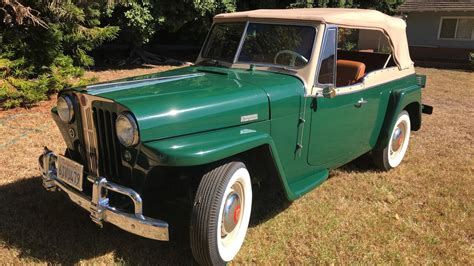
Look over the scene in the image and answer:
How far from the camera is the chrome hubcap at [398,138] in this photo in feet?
16.0

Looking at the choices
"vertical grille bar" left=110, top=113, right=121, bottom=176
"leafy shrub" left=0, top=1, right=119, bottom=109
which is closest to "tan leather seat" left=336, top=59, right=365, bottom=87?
"vertical grille bar" left=110, top=113, right=121, bottom=176

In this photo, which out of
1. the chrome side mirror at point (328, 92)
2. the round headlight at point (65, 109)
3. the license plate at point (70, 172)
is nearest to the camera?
the license plate at point (70, 172)

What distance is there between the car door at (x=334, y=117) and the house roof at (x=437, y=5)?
1635cm

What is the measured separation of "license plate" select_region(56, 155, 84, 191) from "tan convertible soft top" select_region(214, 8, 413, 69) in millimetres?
2015

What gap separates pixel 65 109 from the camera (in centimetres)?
299

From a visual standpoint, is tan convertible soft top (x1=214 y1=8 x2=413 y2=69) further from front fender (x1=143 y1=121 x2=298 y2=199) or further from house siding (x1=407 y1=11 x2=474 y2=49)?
house siding (x1=407 y1=11 x2=474 y2=49)

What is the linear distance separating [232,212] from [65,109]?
140 cm

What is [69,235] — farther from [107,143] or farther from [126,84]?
[126,84]

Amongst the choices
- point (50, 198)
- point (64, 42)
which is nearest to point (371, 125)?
point (50, 198)

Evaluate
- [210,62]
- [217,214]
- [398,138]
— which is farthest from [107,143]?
[398,138]

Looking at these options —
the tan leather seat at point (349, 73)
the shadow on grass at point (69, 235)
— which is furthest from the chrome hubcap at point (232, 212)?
the tan leather seat at point (349, 73)

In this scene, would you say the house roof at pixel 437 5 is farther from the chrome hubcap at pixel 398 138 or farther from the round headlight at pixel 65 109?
the round headlight at pixel 65 109

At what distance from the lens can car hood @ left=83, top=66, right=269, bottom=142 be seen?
254cm

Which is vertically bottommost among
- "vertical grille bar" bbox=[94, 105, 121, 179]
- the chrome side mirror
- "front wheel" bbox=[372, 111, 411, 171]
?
"front wheel" bbox=[372, 111, 411, 171]
